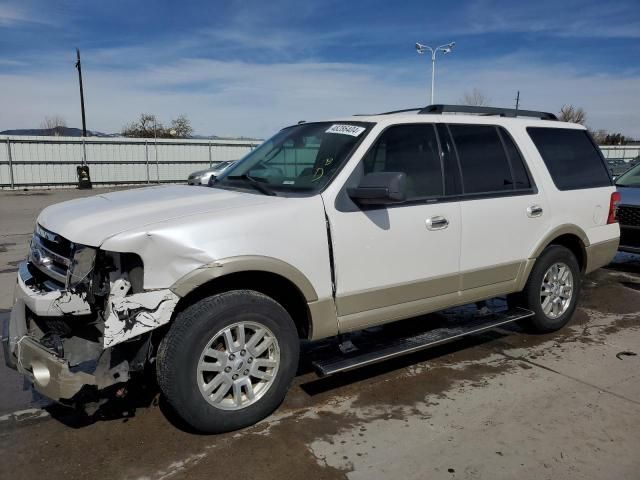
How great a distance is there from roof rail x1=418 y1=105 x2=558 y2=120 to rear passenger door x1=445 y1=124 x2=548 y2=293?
20 cm

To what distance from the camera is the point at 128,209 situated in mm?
3422

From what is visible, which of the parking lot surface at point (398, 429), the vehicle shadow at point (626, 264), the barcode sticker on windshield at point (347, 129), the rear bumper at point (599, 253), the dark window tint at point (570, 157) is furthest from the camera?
the vehicle shadow at point (626, 264)

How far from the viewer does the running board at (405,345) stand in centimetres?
359

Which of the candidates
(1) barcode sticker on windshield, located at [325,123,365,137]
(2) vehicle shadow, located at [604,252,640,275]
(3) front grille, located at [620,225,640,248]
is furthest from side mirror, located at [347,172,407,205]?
(2) vehicle shadow, located at [604,252,640,275]

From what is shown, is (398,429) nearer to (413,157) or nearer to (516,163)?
(413,157)

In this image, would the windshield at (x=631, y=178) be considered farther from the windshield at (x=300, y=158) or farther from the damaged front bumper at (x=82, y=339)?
the damaged front bumper at (x=82, y=339)

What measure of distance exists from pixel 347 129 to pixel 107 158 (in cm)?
2434

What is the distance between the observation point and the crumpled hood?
3.10 metres

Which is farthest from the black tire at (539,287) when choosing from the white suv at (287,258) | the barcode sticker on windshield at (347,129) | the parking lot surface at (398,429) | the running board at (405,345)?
the barcode sticker on windshield at (347,129)

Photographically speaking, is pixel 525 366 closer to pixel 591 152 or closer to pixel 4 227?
pixel 591 152

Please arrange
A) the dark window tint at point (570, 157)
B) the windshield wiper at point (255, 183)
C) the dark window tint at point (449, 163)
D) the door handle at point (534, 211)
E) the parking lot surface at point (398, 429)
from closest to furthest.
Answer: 1. the parking lot surface at point (398, 429)
2. the windshield wiper at point (255, 183)
3. the dark window tint at point (449, 163)
4. the door handle at point (534, 211)
5. the dark window tint at point (570, 157)

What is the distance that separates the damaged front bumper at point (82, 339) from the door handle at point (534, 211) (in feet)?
10.5

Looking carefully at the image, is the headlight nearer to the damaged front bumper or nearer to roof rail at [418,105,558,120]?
the damaged front bumper

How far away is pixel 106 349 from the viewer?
3.02 m
